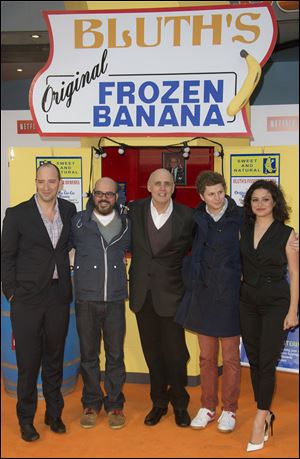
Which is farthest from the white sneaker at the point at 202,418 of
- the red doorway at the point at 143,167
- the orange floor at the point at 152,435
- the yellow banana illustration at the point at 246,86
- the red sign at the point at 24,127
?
the red sign at the point at 24,127

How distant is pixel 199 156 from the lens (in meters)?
4.02

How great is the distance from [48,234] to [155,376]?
110cm

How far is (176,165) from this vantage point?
4031mm

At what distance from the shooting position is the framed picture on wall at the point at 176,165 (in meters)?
4.01

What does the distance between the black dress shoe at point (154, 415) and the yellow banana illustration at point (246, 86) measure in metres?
1.94

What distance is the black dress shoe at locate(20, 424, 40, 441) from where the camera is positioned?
2.79m

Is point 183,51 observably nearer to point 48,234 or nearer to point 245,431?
point 48,234

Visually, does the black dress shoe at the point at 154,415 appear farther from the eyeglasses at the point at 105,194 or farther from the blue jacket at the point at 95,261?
the eyeglasses at the point at 105,194

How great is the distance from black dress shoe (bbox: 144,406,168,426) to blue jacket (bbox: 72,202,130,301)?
0.77m

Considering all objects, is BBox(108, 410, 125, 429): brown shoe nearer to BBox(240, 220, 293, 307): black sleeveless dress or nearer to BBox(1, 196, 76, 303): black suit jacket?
BBox(1, 196, 76, 303): black suit jacket

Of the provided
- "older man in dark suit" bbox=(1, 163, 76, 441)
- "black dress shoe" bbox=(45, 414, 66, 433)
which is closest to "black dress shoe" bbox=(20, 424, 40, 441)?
"older man in dark suit" bbox=(1, 163, 76, 441)

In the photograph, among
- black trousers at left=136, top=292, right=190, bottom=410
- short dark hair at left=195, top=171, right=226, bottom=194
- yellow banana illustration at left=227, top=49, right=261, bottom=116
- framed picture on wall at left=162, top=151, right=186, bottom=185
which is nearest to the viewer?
short dark hair at left=195, top=171, right=226, bottom=194

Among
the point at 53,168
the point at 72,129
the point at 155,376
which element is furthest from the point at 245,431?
the point at 72,129

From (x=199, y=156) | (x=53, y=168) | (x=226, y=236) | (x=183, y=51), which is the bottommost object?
(x=226, y=236)
